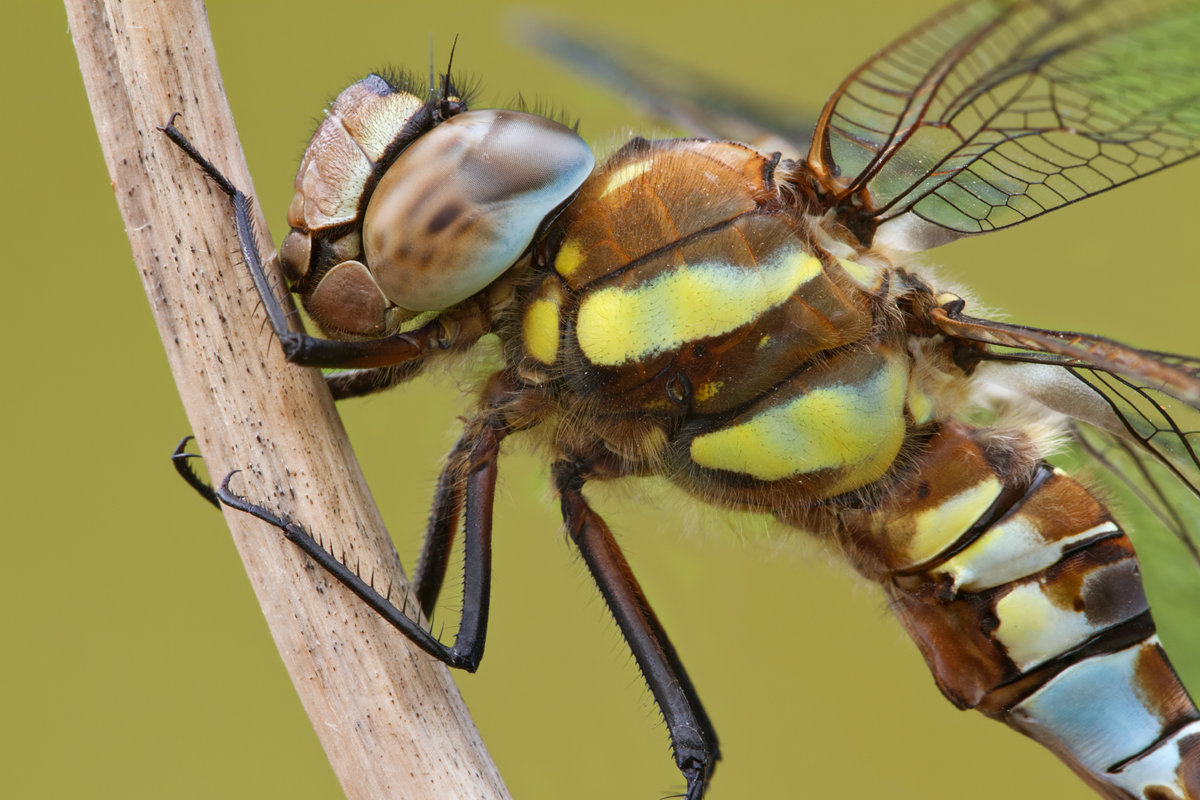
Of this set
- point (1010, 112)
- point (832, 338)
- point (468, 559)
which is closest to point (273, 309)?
point (468, 559)

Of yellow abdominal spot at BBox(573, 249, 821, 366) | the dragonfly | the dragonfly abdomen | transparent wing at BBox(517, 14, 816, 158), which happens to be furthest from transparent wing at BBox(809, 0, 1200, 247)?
transparent wing at BBox(517, 14, 816, 158)

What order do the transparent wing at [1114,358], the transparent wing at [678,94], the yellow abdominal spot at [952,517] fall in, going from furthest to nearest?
the transparent wing at [678,94] → the yellow abdominal spot at [952,517] → the transparent wing at [1114,358]

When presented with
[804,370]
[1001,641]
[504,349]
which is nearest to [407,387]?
[504,349]

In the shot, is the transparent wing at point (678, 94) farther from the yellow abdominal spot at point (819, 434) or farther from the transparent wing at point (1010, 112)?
the yellow abdominal spot at point (819, 434)

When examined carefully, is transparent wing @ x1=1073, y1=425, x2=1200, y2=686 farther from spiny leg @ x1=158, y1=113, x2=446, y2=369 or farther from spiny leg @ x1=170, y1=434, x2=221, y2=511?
spiny leg @ x1=170, y1=434, x2=221, y2=511

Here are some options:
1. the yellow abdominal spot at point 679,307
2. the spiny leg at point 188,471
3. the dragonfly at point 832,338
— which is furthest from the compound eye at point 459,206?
the spiny leg at point 188,471
